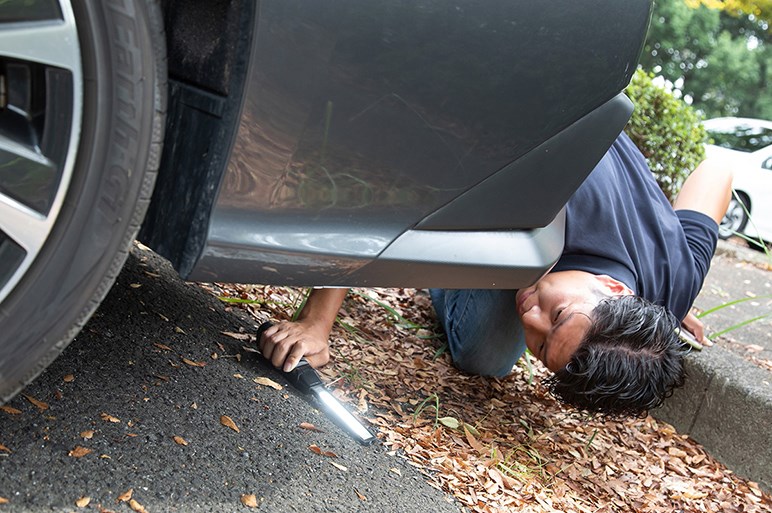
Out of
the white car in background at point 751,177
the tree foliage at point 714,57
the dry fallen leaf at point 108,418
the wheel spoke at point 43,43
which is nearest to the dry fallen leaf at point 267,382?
the dry fallen leaf at point 108,418

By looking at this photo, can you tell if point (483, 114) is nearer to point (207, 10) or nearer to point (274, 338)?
point (207, 10)

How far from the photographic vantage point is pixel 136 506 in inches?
64.3

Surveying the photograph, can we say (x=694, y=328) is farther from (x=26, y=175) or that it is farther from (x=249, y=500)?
(x=26, y=175)

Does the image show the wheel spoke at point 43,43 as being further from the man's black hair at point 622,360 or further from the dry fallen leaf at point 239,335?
the man's black hair at point 622,360

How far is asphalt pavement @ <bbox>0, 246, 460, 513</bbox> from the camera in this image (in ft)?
5.47

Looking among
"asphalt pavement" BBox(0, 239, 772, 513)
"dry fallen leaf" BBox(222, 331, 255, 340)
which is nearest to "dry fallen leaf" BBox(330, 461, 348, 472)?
"asphalt pavement" BBox(0, 239, 772, 513)

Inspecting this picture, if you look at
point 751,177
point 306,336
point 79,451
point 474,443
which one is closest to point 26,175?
point 79,451

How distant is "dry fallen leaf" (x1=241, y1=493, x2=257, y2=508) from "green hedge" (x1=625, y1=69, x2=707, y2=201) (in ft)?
13.8

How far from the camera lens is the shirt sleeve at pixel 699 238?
3.14 meters

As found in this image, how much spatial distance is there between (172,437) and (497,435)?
125cm

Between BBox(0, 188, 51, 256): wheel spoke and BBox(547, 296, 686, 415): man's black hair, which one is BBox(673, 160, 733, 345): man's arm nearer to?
BBox(547, 296, 686, 415): man's black hair

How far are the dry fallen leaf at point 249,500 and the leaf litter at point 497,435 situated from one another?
12.9 inches

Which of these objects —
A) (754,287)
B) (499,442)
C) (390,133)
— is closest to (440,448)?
(499,442)

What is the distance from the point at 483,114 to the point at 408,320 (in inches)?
78.4
